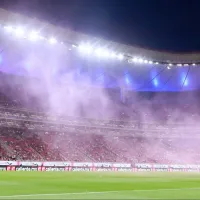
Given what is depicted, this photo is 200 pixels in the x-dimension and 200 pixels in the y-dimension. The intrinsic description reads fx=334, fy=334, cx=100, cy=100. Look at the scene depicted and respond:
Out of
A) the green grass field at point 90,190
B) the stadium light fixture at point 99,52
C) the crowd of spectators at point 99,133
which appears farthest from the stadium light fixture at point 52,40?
the green grass field at point 90,190

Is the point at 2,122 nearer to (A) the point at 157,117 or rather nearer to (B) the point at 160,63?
(B) the point at 160,63

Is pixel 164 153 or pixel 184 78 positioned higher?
pixel 184 78

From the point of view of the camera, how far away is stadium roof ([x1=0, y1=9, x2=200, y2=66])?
136ft

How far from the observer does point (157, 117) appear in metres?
68.5

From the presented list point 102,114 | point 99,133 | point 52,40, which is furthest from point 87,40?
point 102,114

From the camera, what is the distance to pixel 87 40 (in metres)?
48.6

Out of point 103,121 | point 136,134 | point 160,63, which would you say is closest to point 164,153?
point 136,134

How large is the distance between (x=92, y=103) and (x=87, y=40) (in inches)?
626

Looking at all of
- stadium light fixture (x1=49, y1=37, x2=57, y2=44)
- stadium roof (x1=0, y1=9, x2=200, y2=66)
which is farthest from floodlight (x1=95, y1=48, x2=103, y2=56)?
stadium light fixture (x1=49, y1=37, x2=57, y2=44)

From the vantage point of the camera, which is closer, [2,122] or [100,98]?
[2,122]

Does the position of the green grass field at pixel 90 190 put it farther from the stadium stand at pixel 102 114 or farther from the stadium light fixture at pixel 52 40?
the stadium light fixture at pixel 52 40

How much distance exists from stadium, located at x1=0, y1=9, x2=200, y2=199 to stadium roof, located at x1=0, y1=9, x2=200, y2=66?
13 centimetres

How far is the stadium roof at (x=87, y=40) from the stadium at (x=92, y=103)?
0.42 feet

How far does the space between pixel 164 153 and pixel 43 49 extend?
26.3m
